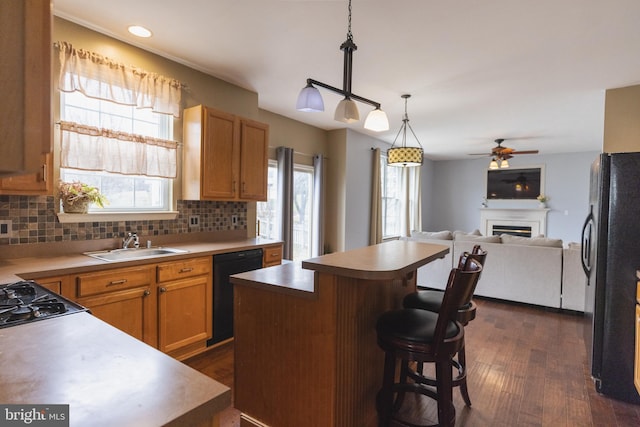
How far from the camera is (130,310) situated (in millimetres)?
2383

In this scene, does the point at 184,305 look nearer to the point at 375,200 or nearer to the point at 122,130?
the point at 122,130

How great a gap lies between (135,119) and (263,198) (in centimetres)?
147

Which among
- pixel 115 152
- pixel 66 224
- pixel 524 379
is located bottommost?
pixel 524 379

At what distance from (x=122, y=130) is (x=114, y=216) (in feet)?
2.41

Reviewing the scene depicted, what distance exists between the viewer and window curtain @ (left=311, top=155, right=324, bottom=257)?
555cm

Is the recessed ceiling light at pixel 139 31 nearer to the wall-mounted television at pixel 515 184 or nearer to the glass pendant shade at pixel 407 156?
the glass pendant shade at pixel 407 156

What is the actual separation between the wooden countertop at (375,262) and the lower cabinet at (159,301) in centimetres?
142

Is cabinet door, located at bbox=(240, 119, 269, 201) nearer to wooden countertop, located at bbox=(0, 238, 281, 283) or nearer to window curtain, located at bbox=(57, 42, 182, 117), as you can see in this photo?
window curtain, located at bbox=(57, 42, 182, 117)

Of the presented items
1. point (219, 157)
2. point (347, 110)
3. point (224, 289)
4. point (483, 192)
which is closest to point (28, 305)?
point (224, 289)

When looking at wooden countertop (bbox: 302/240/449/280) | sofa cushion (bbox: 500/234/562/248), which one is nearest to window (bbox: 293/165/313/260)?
sofa cushion (bbox: 500/234/562/248)

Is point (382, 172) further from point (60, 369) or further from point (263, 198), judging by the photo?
point (60, 369)

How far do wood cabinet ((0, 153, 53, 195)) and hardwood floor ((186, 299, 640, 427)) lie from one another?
166 centimetres

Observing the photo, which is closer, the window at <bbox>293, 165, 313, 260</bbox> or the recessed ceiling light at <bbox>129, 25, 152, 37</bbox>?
the recessed ceiling light at <bbox>129, 25, 152, 37</bbox>

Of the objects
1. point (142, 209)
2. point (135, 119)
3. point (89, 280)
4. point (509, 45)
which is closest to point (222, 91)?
point (135, 119)
